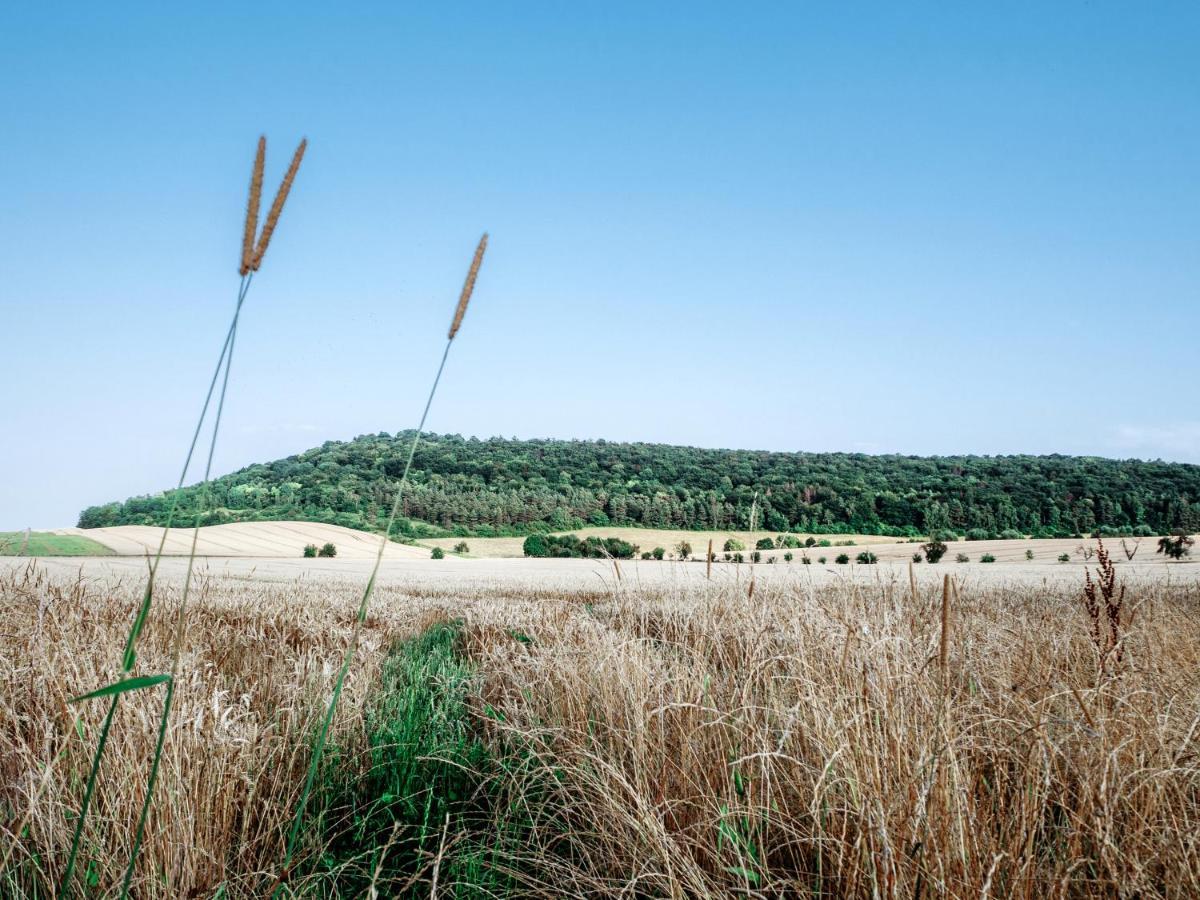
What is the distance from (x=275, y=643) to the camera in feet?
20.4

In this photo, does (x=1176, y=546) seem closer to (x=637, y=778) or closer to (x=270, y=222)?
(x=637, y=778)

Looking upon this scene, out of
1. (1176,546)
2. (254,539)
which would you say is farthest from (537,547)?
(1176,546)

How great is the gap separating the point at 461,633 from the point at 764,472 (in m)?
88.4

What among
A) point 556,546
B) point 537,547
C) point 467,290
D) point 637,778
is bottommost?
point 537,547

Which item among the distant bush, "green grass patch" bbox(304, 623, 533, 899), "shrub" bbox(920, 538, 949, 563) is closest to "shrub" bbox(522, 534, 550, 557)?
the distant bush

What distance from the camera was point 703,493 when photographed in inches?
3145

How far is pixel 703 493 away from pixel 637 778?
7804 cm

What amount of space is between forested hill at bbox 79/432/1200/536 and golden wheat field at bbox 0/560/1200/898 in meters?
40.1

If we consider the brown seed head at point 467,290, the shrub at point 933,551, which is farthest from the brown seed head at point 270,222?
the shrub at point 933,551

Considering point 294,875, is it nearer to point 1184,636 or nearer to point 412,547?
point 1184,636

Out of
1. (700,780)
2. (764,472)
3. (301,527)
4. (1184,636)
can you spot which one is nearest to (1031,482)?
(764,472)

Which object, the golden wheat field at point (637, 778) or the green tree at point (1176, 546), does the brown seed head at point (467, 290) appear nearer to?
the golden wheat field at point (637, 778)

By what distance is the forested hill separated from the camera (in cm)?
5653

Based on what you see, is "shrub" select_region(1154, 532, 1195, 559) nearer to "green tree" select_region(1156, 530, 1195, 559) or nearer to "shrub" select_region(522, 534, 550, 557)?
"green tree" select_region(1156, 530, 1195, 559)
